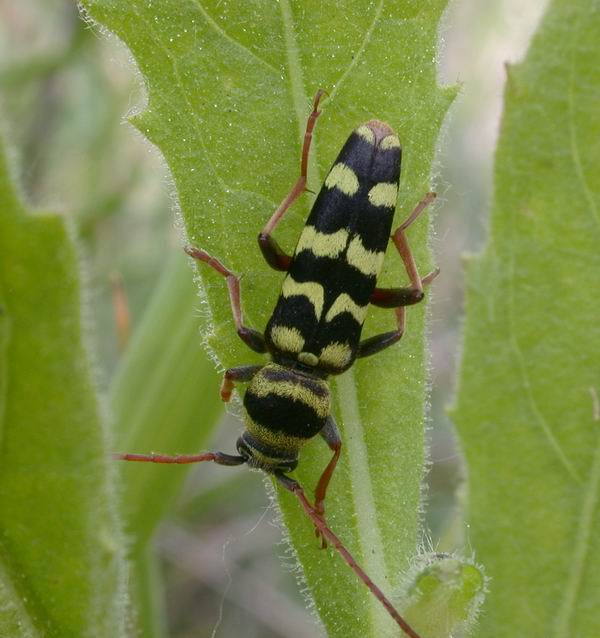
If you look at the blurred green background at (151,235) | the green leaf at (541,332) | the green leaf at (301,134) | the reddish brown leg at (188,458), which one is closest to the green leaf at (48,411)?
the green leaf at (301,134)

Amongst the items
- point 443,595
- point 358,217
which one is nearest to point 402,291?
point 358,217

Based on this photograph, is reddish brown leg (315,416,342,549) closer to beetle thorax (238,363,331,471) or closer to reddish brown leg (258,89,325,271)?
beetle thorax (238,363,331,471)

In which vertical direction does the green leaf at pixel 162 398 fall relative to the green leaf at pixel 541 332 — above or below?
below

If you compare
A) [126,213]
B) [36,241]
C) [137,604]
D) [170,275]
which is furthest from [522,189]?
[126,213]

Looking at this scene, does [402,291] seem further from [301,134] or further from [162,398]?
[162,398]

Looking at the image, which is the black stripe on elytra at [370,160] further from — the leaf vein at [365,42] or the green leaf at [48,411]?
the green leaf at [48,411]

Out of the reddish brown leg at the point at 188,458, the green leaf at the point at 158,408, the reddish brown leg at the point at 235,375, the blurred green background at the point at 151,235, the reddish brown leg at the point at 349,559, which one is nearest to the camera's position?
the reddish brown leg at the point at 349,559
